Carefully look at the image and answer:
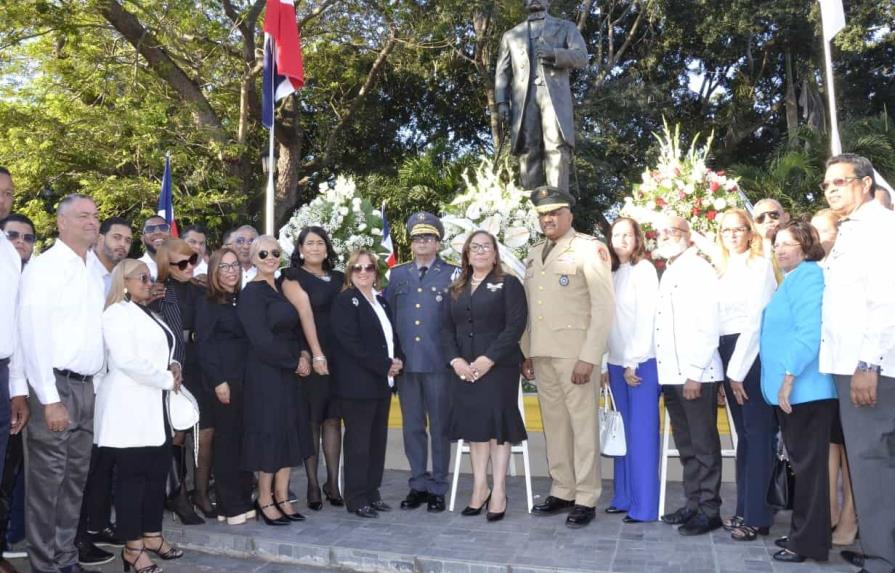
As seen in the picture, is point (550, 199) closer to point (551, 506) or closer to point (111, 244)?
point (551, 506)

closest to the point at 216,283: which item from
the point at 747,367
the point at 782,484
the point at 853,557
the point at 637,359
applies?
the point at 637,359

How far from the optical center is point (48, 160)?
15.1 metres

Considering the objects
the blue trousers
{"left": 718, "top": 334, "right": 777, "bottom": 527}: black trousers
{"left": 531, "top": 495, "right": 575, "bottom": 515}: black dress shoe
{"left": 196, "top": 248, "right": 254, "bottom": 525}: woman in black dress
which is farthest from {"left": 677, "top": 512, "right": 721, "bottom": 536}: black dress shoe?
{"left": 196, "top": 248, "right": 254, "bottom": 525}: woman in black dress

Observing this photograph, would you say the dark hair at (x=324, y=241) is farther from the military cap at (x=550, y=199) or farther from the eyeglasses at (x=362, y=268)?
the military cap at (x=550, y=199)

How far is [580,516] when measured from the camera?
5027mm

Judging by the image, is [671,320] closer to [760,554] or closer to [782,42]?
[760,554]

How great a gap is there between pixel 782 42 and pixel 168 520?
69.6ft

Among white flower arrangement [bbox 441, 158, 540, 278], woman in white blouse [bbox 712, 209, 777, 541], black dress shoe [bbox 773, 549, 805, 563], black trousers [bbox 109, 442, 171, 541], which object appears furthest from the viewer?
white flower arrangement [bbox 441, 158, 540, 278]

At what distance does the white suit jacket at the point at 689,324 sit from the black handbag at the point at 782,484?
595 mm

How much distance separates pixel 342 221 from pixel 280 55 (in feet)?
10.9

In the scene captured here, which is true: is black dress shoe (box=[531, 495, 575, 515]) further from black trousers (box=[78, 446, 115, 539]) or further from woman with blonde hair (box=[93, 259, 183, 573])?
black trousers (box=[78, 446, 115, 539])

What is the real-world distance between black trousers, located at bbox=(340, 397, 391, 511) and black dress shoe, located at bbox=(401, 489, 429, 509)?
8.9 inches

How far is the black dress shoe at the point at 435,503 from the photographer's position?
5496 mm

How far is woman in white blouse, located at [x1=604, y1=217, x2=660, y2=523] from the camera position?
16.7 ft
